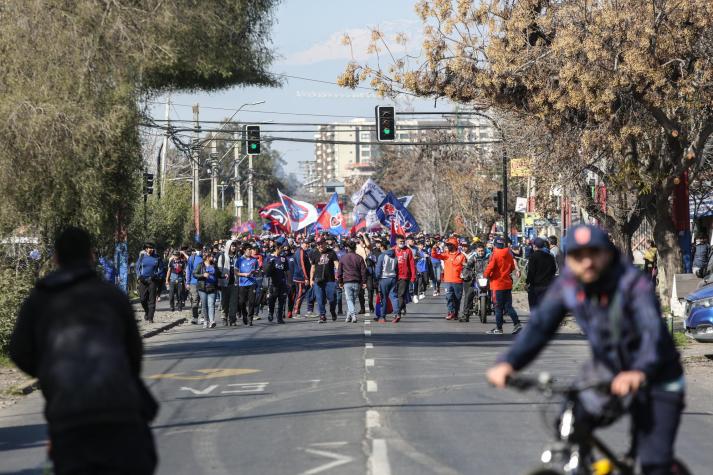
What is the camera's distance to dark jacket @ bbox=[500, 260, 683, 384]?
589 centimetres

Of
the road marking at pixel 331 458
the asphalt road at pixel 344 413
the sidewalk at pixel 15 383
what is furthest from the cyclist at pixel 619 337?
the sidewalk at pixel 15 383

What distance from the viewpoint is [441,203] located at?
106m

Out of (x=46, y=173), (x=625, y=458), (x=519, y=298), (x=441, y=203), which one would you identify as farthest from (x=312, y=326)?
(x=441, y=203)

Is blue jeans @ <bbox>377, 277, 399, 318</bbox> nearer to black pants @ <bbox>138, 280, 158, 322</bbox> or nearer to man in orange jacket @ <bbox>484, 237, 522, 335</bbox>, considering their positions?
man in orange jacket @ <bbox>484, 237, 522, 335</bbox>

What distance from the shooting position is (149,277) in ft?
94.2

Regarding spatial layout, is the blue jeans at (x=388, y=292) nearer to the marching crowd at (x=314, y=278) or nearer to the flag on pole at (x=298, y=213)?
the marching crowd at (x=314, y=278)

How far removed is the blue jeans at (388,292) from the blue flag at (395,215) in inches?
776

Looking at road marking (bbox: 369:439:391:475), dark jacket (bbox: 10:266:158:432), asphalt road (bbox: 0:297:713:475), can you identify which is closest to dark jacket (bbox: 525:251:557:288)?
asphalt road (bbox: 0:297:713:475)

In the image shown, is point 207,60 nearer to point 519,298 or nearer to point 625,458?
point 625,458

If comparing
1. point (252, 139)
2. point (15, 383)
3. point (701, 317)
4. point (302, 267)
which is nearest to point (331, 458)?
point (15, 383)

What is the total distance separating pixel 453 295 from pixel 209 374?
39.6ft

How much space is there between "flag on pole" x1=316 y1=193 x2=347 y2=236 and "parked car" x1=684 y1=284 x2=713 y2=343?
43.7 m

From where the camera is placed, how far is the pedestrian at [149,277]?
2867 centimetres

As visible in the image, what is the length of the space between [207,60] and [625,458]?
52.3 feet
